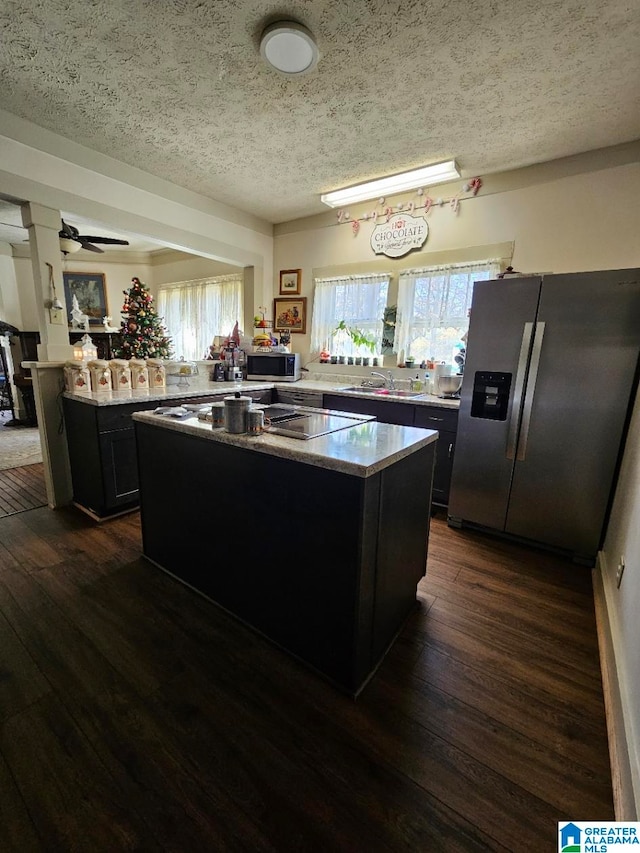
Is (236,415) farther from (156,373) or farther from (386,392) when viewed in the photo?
(386,392)

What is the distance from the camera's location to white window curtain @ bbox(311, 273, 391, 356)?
12.6 ft

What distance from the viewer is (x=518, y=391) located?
7.68 feet

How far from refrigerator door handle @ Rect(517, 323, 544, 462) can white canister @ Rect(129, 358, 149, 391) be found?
296 cm

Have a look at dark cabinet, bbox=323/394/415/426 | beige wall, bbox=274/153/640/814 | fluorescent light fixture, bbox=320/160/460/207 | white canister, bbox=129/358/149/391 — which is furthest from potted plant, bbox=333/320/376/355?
white canister, bbox=129/358/149/391

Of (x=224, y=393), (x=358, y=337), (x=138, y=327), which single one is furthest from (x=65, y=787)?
(x=138, y=327)

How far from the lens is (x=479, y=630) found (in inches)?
67.2

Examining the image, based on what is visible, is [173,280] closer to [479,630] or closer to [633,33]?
[633,33]

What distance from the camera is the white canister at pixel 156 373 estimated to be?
316 cm

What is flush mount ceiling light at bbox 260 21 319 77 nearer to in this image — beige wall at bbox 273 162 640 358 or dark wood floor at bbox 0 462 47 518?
beige wall at bbox 273 162 640 358

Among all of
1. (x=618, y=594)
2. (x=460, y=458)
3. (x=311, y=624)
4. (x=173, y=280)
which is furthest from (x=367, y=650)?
(x=173, y=280)

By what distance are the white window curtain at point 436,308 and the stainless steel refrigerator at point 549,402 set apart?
3.14 feet

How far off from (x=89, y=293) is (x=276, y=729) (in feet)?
24.4

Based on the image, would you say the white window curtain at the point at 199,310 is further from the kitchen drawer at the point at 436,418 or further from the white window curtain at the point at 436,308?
the kitchen drawer at the point at 436,418

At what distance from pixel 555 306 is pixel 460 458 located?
1147 millimetres
